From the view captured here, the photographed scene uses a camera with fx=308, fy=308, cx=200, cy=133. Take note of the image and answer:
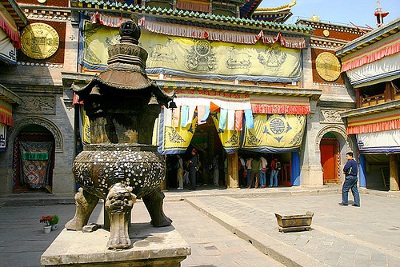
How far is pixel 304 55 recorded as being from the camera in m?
15.0

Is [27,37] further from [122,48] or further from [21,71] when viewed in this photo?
[122,48]

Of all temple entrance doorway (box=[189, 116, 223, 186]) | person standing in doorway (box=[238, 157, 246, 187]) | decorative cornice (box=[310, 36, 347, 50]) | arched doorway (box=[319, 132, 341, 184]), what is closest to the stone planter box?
person standing in doorway (box=[238, 157, 246, 187])

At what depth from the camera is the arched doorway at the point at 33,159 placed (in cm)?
1199

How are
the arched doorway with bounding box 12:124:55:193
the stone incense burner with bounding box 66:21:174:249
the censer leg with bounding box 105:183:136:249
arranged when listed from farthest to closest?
the arched doorway with bounding box 12:124:55:193 < the stone incense burner with bounding box 66:21:174:249 < the censer leg with bounding box 105:183:136:249

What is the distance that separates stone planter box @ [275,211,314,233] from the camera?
20.3 ft

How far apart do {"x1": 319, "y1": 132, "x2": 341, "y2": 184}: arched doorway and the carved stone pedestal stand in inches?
552

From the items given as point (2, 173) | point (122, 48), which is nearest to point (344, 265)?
point (122, 48)

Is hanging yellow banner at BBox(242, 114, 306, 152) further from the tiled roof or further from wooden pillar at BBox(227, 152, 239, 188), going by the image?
the tiled roof

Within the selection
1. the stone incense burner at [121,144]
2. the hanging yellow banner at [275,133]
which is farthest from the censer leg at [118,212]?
the hanging yellow banner at [275,133]

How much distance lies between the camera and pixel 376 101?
14.6m

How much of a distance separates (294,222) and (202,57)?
9099 mm

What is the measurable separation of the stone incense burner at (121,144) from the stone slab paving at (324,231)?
2371mm

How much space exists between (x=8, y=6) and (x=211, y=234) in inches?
401

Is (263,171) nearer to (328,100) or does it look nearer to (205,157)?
(205,157)
